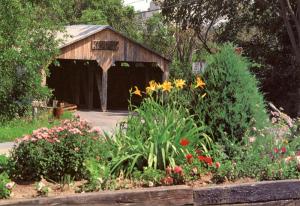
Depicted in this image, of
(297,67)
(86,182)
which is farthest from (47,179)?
(297,67)

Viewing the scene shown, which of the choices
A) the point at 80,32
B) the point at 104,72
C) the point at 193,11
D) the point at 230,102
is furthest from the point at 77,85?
the point at 230,102

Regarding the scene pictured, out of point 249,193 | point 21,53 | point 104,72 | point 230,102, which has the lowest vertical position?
point 249,193

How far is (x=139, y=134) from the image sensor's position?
267 inches

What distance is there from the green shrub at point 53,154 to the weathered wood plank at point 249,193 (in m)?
1.33

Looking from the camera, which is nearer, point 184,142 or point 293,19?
point 184,142

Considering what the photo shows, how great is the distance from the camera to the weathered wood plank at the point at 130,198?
17.3ft

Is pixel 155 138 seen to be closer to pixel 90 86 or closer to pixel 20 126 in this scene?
pixel 20 126

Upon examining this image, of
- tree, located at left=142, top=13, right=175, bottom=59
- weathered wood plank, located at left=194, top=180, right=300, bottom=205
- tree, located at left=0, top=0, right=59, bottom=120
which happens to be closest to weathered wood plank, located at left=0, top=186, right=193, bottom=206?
weathered wood plank, located at left=194, top=180, right=300, bottom=205

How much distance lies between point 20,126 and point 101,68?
1867 cm

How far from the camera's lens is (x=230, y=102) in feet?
22.0

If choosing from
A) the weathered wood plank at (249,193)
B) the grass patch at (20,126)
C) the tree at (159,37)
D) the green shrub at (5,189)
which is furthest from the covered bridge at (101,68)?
the weathered wood plank at (249,193)

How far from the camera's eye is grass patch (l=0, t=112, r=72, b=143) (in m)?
17.5

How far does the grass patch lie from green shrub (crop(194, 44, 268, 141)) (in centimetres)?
1090

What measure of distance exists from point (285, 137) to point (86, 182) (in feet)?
9.09
